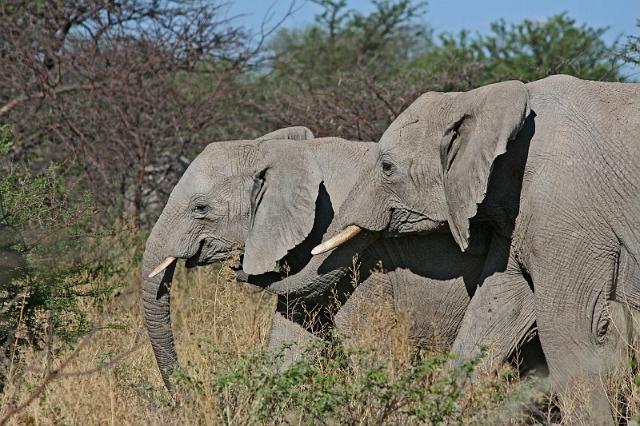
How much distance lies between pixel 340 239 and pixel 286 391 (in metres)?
1.40

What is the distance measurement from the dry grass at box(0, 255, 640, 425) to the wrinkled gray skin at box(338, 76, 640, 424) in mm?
235

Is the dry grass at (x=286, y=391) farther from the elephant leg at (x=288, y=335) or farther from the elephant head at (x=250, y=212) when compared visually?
the elephant head at (x=250, y=212)

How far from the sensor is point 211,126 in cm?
1216

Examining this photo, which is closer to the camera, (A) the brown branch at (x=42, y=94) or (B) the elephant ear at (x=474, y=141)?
(B) the elephant ear at (x=474, y=141)

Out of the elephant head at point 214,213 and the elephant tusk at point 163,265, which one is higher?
the elephant head at point 214,213

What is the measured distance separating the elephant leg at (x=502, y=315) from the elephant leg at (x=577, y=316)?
0.82 feet

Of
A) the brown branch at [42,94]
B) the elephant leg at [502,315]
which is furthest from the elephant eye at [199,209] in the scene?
the brown branch at [42,94]

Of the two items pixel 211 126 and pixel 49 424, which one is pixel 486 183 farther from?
pixel 211 126

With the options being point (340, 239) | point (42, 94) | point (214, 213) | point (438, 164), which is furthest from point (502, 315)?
point (42, 94)

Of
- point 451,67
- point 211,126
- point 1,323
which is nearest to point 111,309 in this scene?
point 1,323

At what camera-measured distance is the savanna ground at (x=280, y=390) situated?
16.1 feet

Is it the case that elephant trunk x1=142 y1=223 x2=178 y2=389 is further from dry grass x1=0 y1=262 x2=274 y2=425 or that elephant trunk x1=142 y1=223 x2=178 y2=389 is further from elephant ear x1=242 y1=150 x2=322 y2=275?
elephant ear x1=242 y1=150 x2=322 y2=275

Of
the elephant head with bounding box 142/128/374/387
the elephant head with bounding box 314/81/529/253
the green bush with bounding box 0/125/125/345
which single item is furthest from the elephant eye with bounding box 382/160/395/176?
the green bush with bounding box 0/125/125/345

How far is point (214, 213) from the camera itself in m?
6.68
